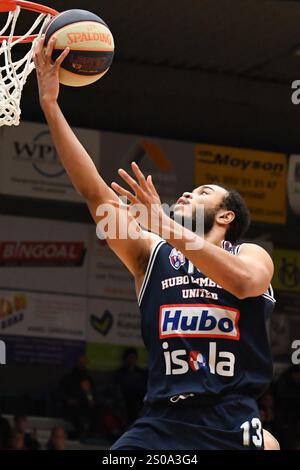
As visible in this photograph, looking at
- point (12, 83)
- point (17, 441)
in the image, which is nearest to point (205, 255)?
point (12, 83)

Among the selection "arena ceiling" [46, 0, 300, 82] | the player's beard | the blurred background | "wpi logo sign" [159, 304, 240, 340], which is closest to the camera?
"wpi logo sign" [159, 304, 240, 340]

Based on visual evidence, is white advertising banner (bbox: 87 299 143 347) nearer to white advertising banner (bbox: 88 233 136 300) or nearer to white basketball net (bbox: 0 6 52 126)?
white advertising banner (bbox: 88 233 136 300)

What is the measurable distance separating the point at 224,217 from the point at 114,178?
8.68 meters

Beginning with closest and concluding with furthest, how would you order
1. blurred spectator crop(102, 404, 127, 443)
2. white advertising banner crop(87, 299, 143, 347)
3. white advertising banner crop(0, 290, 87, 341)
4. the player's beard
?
the player's beard
blurred spectator crop(102, 404, 127, 443)
white advertising banner crop(0, 290, 87, 341)
white advertising banner crop(87, 299, 143, 347)

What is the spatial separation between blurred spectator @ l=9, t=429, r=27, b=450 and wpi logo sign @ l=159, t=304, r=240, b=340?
7.54m

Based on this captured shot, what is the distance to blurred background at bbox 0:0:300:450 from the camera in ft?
43.5

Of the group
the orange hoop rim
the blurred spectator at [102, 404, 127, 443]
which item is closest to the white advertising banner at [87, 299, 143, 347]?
the blurred spectator at [102, 404, 127, 443]

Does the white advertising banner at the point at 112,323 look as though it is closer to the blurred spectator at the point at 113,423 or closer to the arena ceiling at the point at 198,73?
the blurred spectator at the point at 113,423

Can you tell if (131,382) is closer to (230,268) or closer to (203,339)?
(203,339)

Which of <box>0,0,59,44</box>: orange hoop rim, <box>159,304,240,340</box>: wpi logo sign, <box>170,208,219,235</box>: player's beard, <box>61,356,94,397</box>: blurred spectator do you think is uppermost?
<box>0,0,59,44</box>: orange hoop rim

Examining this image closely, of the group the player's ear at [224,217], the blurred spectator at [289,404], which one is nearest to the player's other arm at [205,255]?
the player's ear at [224,217]

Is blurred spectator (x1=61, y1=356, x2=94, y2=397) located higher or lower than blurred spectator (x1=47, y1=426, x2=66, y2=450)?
higher

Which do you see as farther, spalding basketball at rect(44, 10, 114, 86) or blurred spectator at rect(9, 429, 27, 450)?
blurred spectator at rect(9, 429, 27, 450)

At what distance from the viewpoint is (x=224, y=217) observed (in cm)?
515
